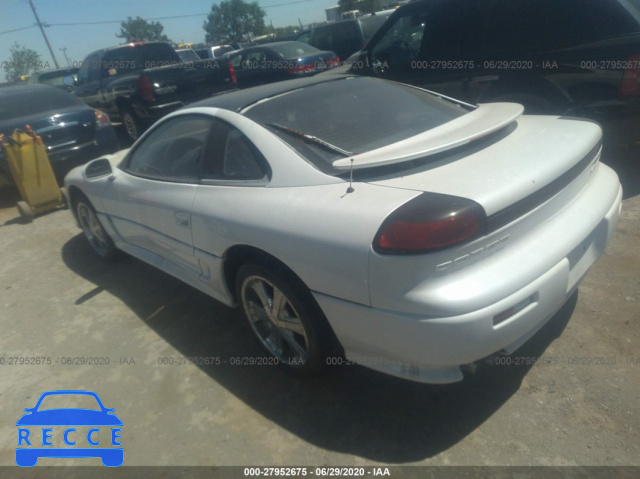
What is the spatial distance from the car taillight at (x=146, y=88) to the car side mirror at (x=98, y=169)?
4726mm

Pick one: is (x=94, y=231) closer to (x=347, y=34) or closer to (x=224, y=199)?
(x=224, y=199)

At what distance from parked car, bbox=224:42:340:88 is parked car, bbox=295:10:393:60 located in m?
2.86

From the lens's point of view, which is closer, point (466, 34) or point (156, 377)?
point (156, 377)

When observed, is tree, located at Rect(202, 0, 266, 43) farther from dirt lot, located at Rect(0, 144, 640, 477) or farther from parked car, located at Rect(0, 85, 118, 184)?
dirt lot, located at Rect(0, 144, 640, 477)

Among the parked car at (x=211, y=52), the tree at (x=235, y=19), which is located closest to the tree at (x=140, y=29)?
the tree at (x=235, y=19)

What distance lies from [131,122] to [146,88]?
0.99m

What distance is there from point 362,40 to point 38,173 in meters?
10.9

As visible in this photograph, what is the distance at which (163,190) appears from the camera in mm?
3082

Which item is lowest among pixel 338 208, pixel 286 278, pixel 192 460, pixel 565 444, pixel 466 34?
pixel 565 444

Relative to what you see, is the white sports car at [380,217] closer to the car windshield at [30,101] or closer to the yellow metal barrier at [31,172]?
the yellow metal barrier at [31,172]

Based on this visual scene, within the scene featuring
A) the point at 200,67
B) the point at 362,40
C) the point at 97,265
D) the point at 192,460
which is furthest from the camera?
the point at 362,40

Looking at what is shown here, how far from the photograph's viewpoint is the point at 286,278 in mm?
2289

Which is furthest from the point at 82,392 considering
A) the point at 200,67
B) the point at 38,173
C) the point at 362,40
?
the point at 362,40

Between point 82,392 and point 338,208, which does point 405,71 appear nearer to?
point 338,208
